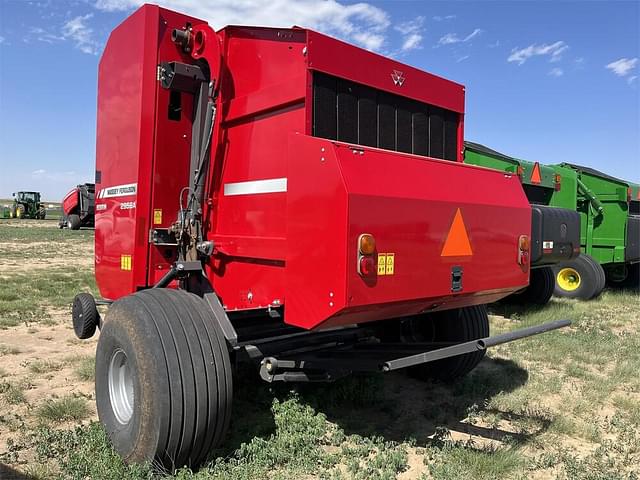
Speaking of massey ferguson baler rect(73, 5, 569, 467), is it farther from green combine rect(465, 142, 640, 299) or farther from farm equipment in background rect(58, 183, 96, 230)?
farm equipment in background rect(58, 183, 96, 230)

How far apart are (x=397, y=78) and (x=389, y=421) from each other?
2.38 m

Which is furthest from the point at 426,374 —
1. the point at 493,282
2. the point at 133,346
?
the point at 133,346

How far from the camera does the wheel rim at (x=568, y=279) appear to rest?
935cm

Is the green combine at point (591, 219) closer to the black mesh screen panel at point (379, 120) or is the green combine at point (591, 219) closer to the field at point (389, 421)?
Answer: the field at point (389, 421)

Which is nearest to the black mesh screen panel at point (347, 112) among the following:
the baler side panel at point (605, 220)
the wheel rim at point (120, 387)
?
the wheel rim at point (120, 387)

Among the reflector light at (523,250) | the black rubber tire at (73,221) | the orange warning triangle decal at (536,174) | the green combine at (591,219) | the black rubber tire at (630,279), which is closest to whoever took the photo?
the reflector light at (523,250)

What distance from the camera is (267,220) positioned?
10.2 ft

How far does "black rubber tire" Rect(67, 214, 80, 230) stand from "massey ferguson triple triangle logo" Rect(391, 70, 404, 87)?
31.0 meters

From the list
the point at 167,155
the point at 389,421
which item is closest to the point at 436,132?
the point at 167,155

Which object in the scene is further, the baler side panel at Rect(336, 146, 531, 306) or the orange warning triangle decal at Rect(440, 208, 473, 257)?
the orange warning triangle decal at Rect(440, 208, 473, 257)

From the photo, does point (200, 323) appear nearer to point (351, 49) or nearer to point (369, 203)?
point (369, 203)

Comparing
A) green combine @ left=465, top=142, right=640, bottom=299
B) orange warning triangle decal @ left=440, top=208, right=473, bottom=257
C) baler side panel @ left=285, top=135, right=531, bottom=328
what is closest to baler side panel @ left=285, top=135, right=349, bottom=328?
baler side panel @ left=285, top=135, right=531, bottom=328

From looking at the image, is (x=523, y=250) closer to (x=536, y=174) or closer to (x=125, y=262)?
(x=125, y=262)

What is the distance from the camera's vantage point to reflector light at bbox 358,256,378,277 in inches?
99.3
